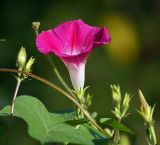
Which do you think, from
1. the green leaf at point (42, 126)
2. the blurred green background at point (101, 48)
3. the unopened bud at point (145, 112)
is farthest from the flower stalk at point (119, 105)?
the blurred green background at point (101, 48)

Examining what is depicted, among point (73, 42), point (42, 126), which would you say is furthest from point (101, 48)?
point (42, 126)

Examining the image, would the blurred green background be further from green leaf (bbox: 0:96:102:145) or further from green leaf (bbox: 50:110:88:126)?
green leaf (bbox: 0:96:102:145)

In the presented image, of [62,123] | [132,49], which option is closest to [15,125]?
[132,49]

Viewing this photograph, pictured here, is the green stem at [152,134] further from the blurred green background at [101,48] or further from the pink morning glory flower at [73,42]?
the blurred green background at [101,48]

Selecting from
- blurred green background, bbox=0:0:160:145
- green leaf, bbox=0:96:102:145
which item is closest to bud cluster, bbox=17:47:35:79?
green leaf, bbox=0:96:102:145

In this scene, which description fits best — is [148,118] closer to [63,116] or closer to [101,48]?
[63,116]
